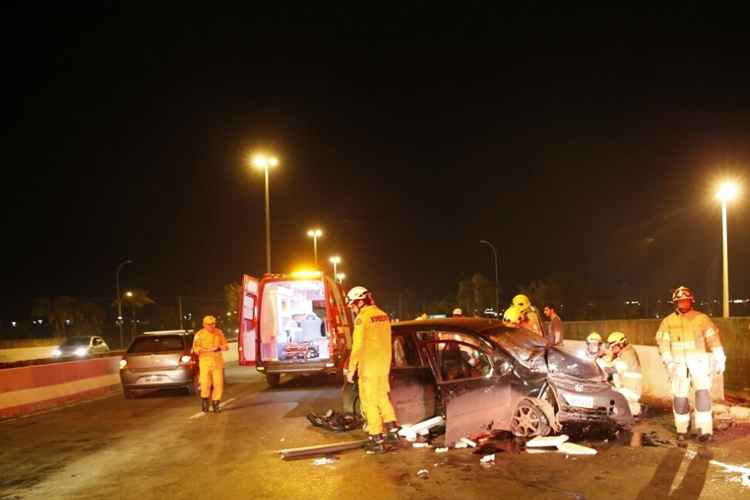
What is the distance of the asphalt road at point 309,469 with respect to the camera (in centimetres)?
611

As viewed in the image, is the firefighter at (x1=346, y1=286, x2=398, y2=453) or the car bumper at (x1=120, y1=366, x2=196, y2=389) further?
the car bumper at (x1=120, y1=366, x2=196, y2=389)

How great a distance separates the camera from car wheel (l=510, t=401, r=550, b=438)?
7777 mm

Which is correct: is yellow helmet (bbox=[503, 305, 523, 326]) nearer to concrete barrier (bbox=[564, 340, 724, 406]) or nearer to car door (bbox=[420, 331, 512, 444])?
concrete barrier (bbox=[564, 340, 724, 406])

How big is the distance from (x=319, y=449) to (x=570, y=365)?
2.98 metres

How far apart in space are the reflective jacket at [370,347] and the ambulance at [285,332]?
287 inches

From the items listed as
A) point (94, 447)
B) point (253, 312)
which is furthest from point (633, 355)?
point (253, 312)

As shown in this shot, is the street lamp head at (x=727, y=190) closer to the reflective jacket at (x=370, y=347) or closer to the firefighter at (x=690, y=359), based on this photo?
the firefighter at (x=690, y=359)

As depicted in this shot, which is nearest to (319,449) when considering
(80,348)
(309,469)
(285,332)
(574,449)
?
(309,469)

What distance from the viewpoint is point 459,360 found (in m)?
8.47

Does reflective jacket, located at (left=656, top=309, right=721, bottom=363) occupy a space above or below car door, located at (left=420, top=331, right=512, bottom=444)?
above

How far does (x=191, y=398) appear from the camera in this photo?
14.7 metres

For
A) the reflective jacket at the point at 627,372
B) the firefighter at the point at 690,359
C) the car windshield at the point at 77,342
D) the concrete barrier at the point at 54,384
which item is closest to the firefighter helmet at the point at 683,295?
the firefighter at the point at 690,359

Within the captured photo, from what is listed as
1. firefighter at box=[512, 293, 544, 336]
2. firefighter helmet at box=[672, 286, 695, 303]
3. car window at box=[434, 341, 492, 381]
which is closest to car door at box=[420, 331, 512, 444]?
car window at box=[434, 341, 492, 381]

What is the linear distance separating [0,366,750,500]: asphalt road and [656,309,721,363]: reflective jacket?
100 cm
